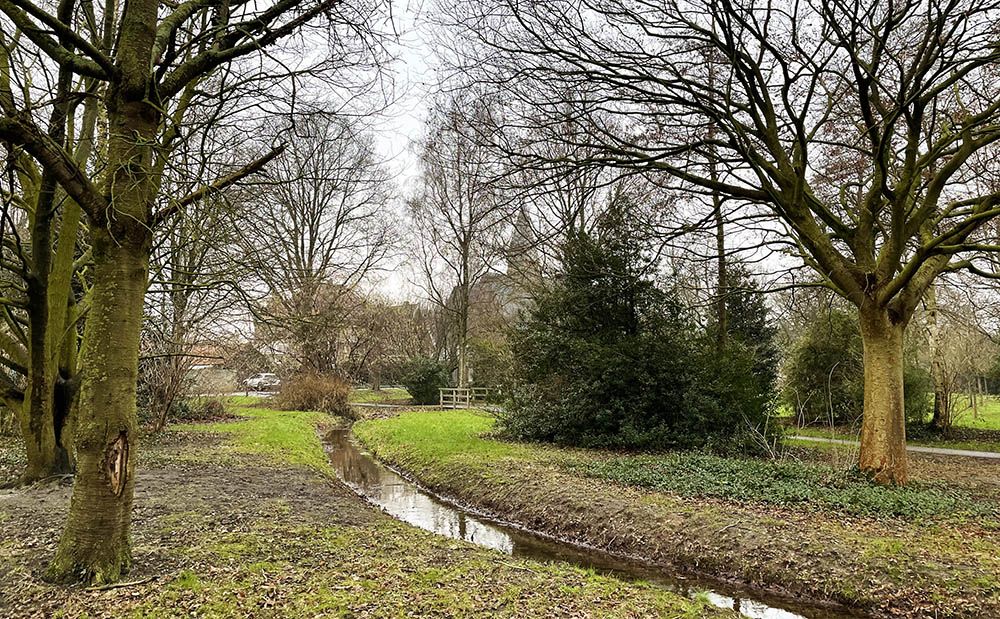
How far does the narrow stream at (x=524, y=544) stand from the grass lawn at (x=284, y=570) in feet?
2.41

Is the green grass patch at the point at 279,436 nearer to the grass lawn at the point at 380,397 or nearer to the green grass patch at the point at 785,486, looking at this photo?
the green grass patch at the point at 785,486

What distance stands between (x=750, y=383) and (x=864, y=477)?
212 inches

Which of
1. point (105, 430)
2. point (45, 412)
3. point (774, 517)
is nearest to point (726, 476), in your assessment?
point (774, 517)

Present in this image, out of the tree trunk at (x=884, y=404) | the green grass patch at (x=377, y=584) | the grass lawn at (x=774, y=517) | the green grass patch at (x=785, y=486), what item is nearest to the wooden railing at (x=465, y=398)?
the grass lawn at (x=774, y=517)

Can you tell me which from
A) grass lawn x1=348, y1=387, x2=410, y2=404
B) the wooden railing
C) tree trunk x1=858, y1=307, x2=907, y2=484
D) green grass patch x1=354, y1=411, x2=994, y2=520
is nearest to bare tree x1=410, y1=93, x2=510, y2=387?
the wooden railing

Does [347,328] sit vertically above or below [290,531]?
above

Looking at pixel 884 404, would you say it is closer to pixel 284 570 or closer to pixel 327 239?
pixel 284 570

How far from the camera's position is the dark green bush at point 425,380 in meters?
31.9

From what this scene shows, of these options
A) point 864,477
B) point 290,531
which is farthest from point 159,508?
point 864,477

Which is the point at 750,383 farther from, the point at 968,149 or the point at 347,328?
the point at 347,328

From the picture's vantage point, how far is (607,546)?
8000mm

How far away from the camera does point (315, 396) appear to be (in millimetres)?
25297

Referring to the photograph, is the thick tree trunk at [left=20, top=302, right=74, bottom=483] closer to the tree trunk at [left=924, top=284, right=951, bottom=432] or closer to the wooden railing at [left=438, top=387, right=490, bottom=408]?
the wooden railing at [left=438, top=387, right=490, bottom=408]

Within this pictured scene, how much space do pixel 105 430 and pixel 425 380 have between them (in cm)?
2764
